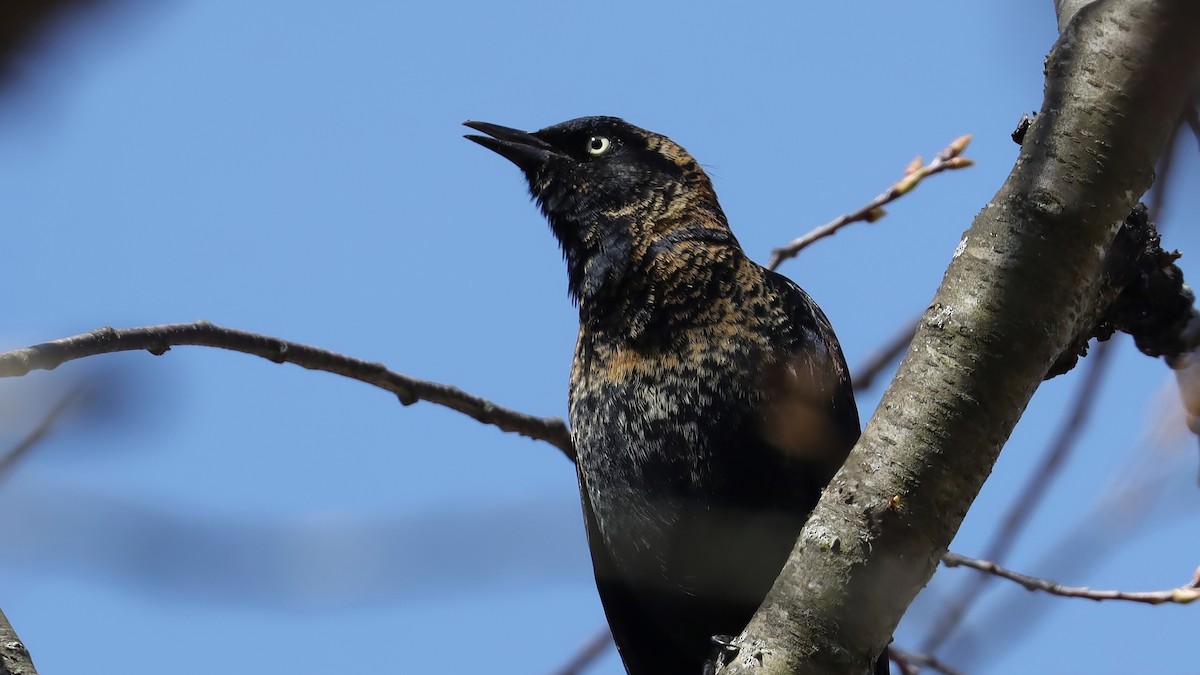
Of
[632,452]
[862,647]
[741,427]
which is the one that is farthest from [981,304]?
[632,452]

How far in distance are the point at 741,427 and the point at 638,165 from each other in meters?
1.39

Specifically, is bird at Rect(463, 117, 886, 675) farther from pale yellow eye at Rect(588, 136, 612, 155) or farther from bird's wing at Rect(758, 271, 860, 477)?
pale yellow eye at Rect(588, 136, 612, 155)

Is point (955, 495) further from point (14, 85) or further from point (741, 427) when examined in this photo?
point (14, 85)

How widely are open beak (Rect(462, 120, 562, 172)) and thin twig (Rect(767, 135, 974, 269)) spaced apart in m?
1.07

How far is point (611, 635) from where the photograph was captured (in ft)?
13.0

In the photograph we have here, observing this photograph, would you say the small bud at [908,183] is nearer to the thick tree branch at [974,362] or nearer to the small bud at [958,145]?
the small bud at [958,145]

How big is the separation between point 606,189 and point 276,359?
1681mm

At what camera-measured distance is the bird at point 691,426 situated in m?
3.56

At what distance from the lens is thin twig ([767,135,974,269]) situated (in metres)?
4.00

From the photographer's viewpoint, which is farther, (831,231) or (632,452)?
(831,231)

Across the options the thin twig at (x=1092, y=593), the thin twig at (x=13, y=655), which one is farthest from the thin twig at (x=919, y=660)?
the thin twig at (x=13, y=655)

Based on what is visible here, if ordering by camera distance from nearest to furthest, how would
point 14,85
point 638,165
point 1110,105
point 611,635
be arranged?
point 14,85 → point 1110,105 → point 611,635 → point 638,165

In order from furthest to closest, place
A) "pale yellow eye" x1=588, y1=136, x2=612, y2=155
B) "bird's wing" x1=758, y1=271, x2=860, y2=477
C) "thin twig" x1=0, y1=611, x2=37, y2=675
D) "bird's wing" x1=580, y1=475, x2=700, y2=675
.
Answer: "pale yellow eye" x1=588, y1=136, x2=612, y2=155 → "bird's wing" x1=580, y1=475, x2=700, y2=675 → "bird's wing" x1=758, y1=271, x2=860, y2=477 → "thin twig" x1=0, y1=611, x2=37, y2=675

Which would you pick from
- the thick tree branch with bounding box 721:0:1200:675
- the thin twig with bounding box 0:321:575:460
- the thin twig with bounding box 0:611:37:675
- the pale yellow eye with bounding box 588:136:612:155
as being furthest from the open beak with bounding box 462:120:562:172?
the thin twig with bounding box 0:611:37:675
